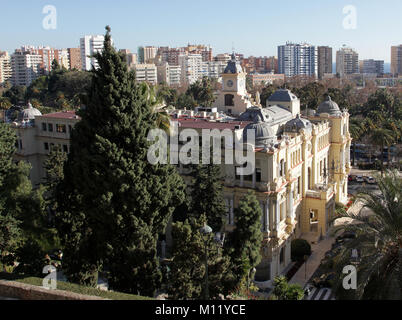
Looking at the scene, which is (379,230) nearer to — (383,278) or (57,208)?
(383,278)

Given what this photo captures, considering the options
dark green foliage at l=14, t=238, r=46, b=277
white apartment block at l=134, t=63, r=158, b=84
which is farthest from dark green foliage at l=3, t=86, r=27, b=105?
dark green foliage at l=14, t=238, r=46, b=277

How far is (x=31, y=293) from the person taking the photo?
2216 cm

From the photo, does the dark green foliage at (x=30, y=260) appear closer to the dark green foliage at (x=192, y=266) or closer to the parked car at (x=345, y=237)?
the dark green foliage at (x=192, y=266)

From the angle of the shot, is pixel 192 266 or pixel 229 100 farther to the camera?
pixel 229 100

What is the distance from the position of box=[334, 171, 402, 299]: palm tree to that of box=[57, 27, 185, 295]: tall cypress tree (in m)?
11.5

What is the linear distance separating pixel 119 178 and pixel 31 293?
323 inches

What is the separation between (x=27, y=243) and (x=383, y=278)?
23.5 meters

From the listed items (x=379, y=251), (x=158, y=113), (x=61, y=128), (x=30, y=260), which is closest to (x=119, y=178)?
(x=158, y=113)

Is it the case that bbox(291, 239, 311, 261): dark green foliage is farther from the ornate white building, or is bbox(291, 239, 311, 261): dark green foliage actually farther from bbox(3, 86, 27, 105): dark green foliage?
bbox(3, 86, 27, 105): dark green foliage

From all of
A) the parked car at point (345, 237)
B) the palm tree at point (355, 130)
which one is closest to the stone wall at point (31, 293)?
the parked car at point (345, 237)

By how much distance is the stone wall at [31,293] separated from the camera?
68.9 ft

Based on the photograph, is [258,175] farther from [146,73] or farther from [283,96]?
[146,73]

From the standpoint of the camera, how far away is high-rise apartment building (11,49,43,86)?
608 ft
